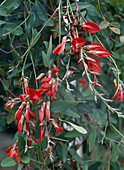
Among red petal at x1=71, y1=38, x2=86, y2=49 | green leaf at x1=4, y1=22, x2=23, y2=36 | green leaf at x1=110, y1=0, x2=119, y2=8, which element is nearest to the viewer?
red petal at x1=71, y1=38, x2=86, y2=49

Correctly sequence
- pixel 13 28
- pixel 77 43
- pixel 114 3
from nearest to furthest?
pixel 77 43
pixel 13 28
pixel 114 3

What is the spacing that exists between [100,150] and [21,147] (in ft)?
1.29

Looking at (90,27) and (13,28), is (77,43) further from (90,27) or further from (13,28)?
(13,28)

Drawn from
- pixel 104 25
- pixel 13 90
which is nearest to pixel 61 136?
pixel 13 90

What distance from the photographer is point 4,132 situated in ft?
2.14

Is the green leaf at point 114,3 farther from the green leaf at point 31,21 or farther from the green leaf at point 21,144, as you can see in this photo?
the green leaf at point 21,144

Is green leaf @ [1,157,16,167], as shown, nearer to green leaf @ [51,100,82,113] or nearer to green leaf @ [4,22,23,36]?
green leaf @ [51,100,82,113]

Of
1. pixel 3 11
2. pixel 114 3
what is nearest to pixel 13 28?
pixel 3 11

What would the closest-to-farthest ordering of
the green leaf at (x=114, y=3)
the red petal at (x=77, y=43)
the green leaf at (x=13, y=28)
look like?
1. the red petal at (x=77, y=43)
2. the green leaf at (x=13, y=28)
3. the green leaf at (x=114, y=3)

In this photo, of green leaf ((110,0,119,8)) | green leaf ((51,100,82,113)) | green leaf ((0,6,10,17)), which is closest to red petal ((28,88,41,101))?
green leaf ((51,100,82,113))

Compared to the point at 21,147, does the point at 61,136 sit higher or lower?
lower

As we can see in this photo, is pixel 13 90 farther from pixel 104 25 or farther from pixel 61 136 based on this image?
pixel 104 25

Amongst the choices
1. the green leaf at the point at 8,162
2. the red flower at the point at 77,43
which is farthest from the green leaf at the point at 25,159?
the red flower at the point at 77,43

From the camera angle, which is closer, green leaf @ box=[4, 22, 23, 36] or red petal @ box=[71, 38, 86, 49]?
red petal @ box=[71, 38, 86, 49]
